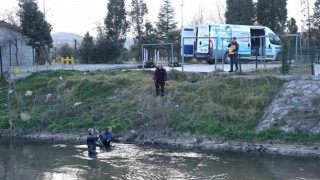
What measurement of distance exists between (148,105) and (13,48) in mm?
17188

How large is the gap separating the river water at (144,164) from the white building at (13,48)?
15.9 meters

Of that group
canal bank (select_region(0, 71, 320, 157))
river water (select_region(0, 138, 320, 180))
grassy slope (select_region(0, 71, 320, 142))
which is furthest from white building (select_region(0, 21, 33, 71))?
river water (select_region(0, 138, 320, 180))

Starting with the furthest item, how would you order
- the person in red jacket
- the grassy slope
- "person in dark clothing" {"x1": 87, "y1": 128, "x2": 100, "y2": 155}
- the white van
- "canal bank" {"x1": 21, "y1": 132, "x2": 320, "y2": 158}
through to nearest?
the white van
the person in red jacket
the grassy slope
"person in dark clothing" {"x1": 87, "y1": 128, "x2": 100, "y2": 155}
"canal bank" {"x1": 21, "y1": 132, "x2": 320, "y2": 158}


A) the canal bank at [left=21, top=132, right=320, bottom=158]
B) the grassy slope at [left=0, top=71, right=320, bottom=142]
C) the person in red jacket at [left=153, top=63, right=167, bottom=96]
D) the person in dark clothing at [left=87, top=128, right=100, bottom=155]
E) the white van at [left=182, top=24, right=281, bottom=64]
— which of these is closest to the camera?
the canal bank at [left=21, top=132, right=320, bottom=158]

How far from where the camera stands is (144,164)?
17500 millimetres

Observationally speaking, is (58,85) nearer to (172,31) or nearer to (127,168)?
(127,168)

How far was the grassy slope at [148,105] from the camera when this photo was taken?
21750mm

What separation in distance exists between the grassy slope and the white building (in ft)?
20.6

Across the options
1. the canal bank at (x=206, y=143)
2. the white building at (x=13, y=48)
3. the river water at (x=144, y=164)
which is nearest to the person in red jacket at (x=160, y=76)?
the canal bank at (x=206, y=143)

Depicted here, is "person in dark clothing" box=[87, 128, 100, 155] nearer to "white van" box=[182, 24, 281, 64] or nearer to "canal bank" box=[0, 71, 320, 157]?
"canal bank" box=[0, 71, 320, 157]

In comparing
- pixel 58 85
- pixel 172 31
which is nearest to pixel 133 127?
pixel 58 85

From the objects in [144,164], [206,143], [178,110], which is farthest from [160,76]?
[144,164]

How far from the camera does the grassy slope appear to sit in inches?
856

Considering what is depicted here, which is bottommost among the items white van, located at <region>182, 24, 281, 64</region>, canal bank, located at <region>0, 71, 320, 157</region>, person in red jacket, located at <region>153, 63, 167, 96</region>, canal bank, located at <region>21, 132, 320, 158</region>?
canal bank, located at <region>21, 132, 320, 158</region>
